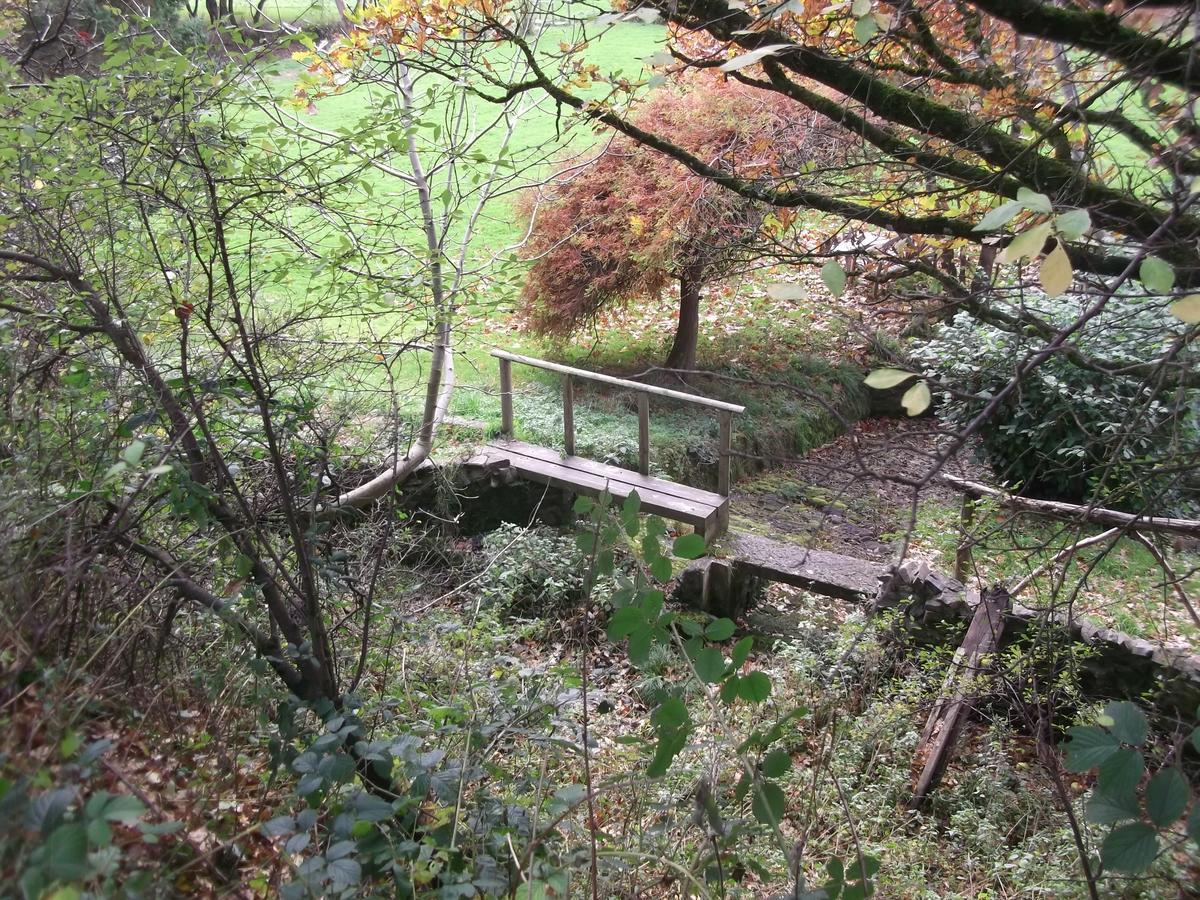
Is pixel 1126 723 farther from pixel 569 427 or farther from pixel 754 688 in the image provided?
pixel 569 427

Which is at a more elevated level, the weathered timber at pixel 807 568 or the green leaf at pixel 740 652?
the green leaf at pixel 740 652

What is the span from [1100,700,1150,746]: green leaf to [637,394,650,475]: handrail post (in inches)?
221

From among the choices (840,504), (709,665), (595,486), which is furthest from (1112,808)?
(840,504)

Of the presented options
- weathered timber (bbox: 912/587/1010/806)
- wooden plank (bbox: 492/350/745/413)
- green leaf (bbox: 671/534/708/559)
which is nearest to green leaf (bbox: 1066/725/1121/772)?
green leaf (bbox: 671/534/708/559)

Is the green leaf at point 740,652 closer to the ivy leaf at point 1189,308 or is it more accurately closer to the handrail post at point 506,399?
the ivy leaf at point 1189,308

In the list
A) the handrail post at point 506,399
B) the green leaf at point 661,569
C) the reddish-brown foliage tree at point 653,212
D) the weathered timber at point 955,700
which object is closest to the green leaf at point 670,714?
the green leaf at point 661,569

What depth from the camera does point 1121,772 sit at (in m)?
1.33

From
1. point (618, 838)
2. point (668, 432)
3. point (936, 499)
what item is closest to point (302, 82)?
point (618, 838)

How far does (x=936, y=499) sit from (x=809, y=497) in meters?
1.20

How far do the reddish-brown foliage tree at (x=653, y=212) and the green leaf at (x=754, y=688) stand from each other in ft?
16.8

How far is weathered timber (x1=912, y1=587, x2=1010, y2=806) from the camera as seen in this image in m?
4.08

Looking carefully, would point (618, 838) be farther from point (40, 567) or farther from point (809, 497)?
point (809, 497)

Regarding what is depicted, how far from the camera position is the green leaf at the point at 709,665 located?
1.53 meters

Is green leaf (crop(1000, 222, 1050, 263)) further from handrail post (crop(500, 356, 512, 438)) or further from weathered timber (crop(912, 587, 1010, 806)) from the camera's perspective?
handrail post (crop(500, 356, 512, 438))
